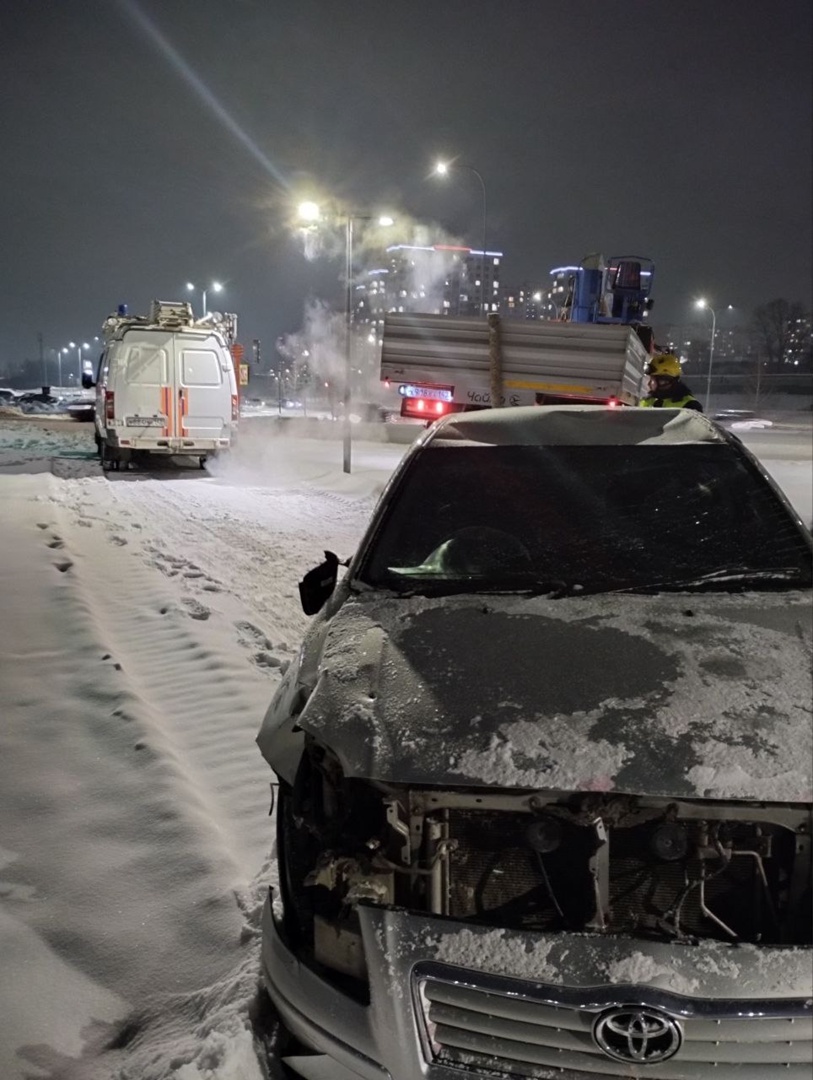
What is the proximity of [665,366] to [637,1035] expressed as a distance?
6474 mm

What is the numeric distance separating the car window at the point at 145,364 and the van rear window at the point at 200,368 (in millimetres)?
401

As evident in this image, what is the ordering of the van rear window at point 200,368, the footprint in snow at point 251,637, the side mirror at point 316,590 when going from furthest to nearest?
the van rear window at point 200,368 < the footprint in snow at point 251,637 < the side mirror at point 316,590

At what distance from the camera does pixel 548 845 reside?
208cm

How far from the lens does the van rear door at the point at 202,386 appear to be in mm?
16125

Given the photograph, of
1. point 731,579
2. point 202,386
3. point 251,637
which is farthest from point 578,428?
point 202,386

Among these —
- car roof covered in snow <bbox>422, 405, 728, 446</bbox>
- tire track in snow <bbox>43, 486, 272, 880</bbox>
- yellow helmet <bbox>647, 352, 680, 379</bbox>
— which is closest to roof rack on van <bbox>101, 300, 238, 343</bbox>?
tire track in snow <bbox>43, 486, 272, 880</bbox>

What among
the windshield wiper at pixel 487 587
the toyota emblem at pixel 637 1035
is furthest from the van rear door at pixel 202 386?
the toyota emblem at pixel 637 1035

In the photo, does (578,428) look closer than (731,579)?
No

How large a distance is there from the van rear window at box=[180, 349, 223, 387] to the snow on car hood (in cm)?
1428

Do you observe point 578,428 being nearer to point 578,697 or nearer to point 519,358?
point 578,697

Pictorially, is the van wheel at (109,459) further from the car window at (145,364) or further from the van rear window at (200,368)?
the van rear window at (200,368)

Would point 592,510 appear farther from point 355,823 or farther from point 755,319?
point 755,319

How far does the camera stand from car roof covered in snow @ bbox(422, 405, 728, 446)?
12.4ft

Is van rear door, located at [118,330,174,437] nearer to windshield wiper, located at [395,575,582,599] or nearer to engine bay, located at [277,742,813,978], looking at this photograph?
windshield wiper, located at [395,575,582,599]
